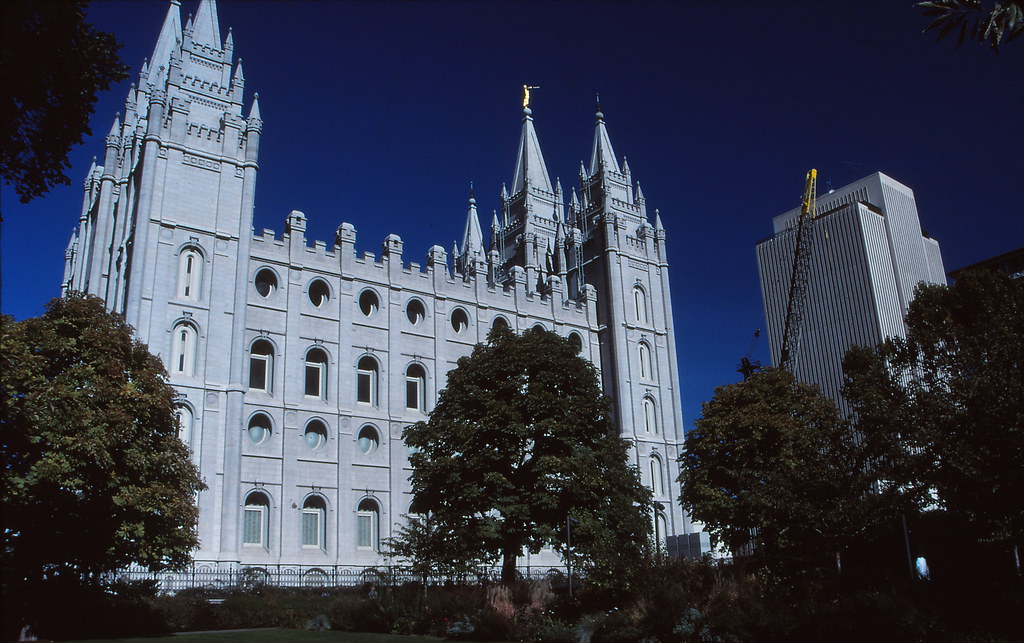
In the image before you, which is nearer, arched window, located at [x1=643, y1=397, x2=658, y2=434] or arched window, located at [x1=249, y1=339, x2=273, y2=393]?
arched window, located at [x1=249, y1=339, x2=273, y2=393]

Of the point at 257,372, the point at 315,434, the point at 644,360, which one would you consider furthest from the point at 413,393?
the point at 644,360

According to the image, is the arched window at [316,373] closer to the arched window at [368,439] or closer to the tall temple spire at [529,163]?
the arched window at [368,439]

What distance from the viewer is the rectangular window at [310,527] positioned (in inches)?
1587

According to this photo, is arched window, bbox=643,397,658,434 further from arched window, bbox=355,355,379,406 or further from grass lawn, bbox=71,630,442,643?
grass lawn, bbox=71,630,442,643

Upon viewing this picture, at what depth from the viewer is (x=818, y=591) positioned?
1942 centimetres

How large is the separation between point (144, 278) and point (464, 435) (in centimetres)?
1844

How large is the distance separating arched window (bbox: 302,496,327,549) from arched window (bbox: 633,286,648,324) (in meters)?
26.0

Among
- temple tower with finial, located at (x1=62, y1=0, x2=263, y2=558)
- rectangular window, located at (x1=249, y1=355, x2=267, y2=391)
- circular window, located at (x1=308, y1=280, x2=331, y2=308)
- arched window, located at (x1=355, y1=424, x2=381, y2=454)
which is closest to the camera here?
temple tower with finial, located at (x1=62, y1=0, x2=263, y2=558)

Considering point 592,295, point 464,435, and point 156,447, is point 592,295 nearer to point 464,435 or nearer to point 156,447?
point 464,435

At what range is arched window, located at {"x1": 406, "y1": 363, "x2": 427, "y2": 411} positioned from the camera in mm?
46875

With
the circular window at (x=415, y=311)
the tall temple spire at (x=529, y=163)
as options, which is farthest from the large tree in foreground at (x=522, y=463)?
the tall temple spire at (x=529, y=163)

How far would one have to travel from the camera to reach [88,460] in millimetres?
21500

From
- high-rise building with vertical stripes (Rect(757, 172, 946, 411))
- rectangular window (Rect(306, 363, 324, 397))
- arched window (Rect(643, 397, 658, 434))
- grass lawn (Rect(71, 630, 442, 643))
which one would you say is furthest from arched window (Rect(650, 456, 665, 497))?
high-rise building with vertical stripes (Rect(757, 172, 946, 411))

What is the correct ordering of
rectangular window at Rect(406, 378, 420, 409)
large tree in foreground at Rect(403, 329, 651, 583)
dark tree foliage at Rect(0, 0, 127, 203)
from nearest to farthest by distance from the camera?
dark tree foliage at Rect(0, 0, 127, 203) < large tree in foreground at Rect(403, 329, 651, 583) < rectangular window at Rect(406, 378, 420, 409)
